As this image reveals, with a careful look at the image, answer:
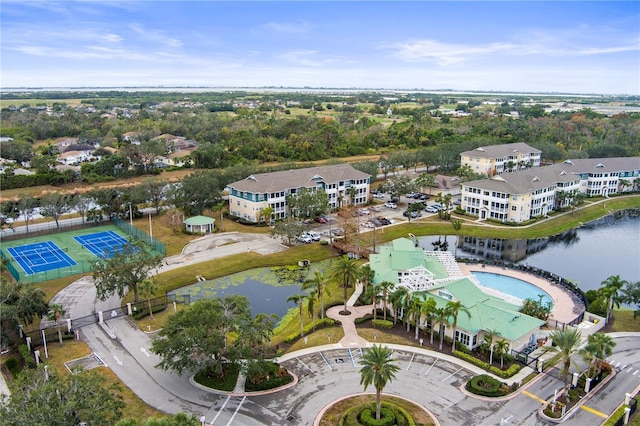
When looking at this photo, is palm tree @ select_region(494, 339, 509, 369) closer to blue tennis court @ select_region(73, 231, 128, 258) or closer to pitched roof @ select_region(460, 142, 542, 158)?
blue tennis court @ select_region(73, 231, 128, 258)

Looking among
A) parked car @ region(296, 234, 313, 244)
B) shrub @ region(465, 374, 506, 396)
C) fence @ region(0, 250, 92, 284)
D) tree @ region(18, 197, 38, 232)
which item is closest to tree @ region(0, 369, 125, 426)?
shrub @ region(465, 374, 506, 396)

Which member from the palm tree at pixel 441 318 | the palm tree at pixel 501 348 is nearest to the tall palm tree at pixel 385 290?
the palm tree at pixel 441 318

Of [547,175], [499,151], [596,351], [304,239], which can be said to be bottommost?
[304,239]

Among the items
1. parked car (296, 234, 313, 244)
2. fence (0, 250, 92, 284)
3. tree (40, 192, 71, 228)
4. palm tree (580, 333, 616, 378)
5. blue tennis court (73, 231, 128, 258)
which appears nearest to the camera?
palm tree (580, 333, 616, 378)

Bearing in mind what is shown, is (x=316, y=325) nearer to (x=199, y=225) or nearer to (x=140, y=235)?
(x=199, y=225)

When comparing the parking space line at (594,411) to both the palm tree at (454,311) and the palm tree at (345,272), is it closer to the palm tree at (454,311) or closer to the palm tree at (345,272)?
the palm tree at (454,311)

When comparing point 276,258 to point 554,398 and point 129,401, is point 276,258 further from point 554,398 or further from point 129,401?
point 554,398

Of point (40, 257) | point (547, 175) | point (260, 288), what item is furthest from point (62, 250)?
point (547, 175)

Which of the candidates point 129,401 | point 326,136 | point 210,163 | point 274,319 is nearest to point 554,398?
point 274,319
